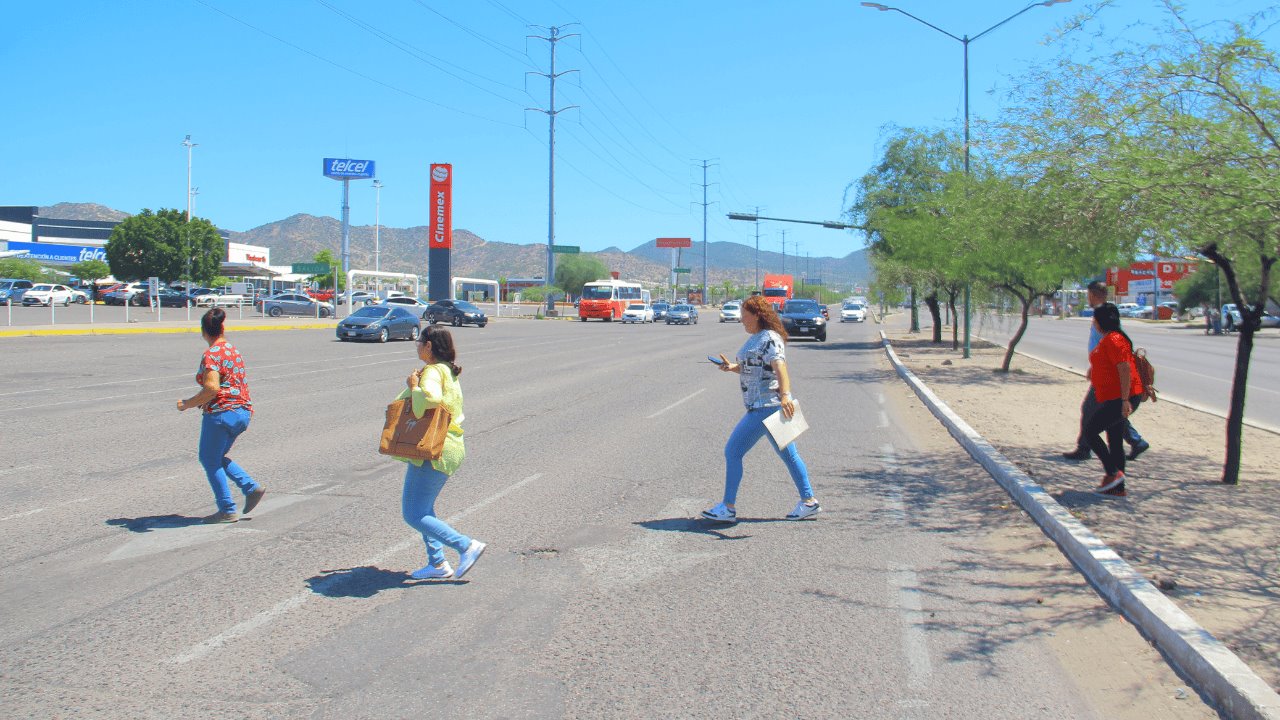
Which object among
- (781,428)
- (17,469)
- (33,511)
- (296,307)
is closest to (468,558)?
(781,428)

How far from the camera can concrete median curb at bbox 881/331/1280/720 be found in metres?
4.13

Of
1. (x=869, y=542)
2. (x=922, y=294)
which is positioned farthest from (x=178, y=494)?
(x=922, y=294)

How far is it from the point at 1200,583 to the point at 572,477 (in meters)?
5.16

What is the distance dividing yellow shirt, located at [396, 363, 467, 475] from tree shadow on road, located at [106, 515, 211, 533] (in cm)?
251

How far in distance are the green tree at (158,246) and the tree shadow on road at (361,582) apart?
8017cm

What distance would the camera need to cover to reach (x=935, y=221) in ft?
80.9

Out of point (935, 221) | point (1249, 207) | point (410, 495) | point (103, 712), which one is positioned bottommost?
point (103, 712)

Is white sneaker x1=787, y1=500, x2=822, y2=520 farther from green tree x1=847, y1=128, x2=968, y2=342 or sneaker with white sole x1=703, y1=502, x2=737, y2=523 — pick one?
green tree x1=847, y1=128, x2=968, y2=342

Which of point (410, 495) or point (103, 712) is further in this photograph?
point (410, 495)

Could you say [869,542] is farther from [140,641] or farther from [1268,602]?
[140,641]

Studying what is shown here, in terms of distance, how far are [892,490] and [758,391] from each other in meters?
2.40

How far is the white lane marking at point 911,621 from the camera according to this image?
460 cm

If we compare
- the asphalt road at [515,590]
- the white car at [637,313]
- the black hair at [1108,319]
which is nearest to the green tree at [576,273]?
the white car at [637,313]

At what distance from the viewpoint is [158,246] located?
7781 centimetres
